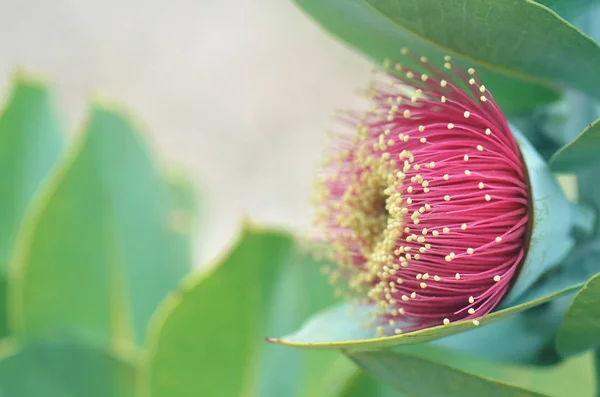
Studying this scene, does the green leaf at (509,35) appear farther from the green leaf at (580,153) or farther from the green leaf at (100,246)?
the green leaf at (100,246)

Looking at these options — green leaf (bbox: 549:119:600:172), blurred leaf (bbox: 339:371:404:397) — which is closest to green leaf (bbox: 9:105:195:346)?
blurred leaf (bbox: 339:371:404:397)

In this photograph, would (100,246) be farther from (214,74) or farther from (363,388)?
(214,74)

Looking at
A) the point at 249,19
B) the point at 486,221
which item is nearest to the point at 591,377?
the point at 486,221

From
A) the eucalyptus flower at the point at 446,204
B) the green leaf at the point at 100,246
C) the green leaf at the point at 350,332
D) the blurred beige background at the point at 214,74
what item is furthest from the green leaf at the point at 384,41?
the blurred beige background at the point at 214,74

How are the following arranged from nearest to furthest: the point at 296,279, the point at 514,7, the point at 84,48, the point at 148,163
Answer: the point at 514,7 < the point at 296,279 < the point at 148,163 < the point at 84,48

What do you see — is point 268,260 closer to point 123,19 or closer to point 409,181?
point 409,181

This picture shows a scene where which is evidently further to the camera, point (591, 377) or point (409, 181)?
point (591, 377)
